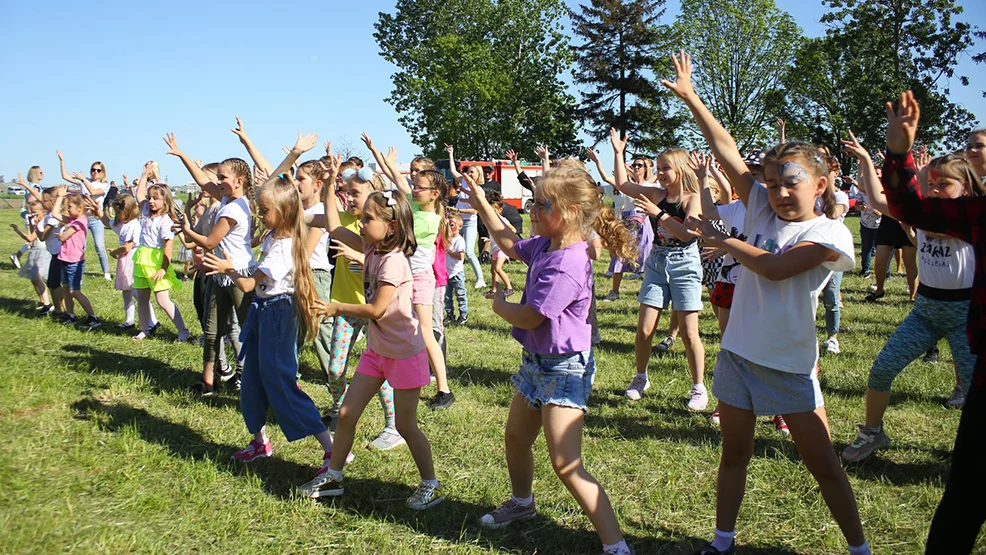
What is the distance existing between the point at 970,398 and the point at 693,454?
2.37 m

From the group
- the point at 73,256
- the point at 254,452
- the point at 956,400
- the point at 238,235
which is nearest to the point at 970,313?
the point at 956,400

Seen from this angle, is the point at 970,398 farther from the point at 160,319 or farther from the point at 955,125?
the point at 955,125

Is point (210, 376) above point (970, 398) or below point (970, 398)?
below

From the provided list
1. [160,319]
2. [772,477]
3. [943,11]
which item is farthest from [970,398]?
[943,11]

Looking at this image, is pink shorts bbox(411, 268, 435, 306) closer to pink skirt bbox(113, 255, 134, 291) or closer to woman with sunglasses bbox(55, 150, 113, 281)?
pink skirt bbox(113, 255, 134, 291)

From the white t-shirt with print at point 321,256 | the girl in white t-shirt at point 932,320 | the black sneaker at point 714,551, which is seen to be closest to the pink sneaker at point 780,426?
the girl in white t-shirt at point 932,320

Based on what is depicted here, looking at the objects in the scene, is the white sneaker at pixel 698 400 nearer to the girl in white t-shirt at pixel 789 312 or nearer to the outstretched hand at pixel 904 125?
the girl in white t-shirt at pixel 789 312

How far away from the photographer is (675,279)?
5.70 meters

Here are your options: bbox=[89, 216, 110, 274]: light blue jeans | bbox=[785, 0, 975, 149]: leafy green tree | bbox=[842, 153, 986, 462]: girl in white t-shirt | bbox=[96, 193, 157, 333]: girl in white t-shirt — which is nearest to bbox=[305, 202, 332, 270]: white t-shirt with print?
bbox=[96, 193, 157, 333]: girl in white t-shirt

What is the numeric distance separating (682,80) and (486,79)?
43.4 metres

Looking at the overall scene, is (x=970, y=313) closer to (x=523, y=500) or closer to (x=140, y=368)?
(x=523, y=500)

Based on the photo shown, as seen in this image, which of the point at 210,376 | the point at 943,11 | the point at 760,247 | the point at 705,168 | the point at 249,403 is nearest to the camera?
the point at 760,247

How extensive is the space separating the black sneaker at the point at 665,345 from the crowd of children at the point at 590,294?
175 cm

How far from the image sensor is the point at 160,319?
31.4 feet
